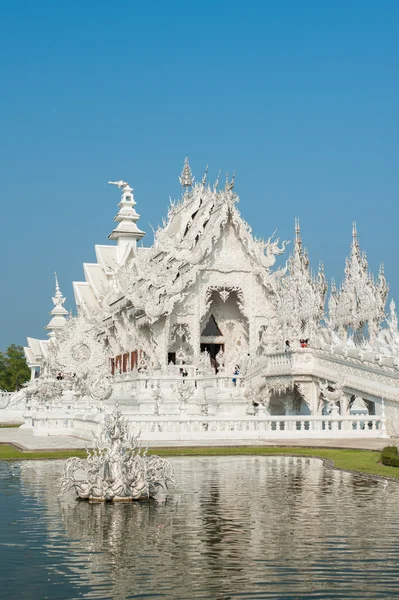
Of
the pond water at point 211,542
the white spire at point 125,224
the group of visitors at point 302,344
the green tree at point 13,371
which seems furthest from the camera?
the green tree at point 13,371

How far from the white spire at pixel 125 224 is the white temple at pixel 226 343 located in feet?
35.5

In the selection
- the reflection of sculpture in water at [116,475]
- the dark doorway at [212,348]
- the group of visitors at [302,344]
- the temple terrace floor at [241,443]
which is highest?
the dark doorway at [212,348]

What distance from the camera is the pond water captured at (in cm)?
666

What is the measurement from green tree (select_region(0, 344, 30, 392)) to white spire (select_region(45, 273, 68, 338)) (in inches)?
396

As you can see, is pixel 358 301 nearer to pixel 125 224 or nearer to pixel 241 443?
pixel 241 443

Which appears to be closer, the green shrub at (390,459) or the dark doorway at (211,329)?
the green shrub at (390,459)

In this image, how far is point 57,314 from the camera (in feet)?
204

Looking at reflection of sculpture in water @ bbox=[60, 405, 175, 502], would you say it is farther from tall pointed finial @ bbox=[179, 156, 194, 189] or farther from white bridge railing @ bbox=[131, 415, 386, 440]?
tall pointed finial @ bbox=[179, 156, 194, 189]

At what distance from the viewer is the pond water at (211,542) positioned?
6.66 metres

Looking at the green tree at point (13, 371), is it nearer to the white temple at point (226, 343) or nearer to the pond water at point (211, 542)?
the white temple at point (226, 343)

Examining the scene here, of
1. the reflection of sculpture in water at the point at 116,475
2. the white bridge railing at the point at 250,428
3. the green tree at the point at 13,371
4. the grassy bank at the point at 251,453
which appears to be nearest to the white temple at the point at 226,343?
the white bridge railing at the point at 250,428

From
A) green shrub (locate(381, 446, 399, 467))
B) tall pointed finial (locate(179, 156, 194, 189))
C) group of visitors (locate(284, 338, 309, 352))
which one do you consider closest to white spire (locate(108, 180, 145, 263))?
Result: tall pointed finial (locate(179, 156, 194, 189))

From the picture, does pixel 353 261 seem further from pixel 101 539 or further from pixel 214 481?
pixel 101 539

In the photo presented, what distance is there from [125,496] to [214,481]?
229cm
